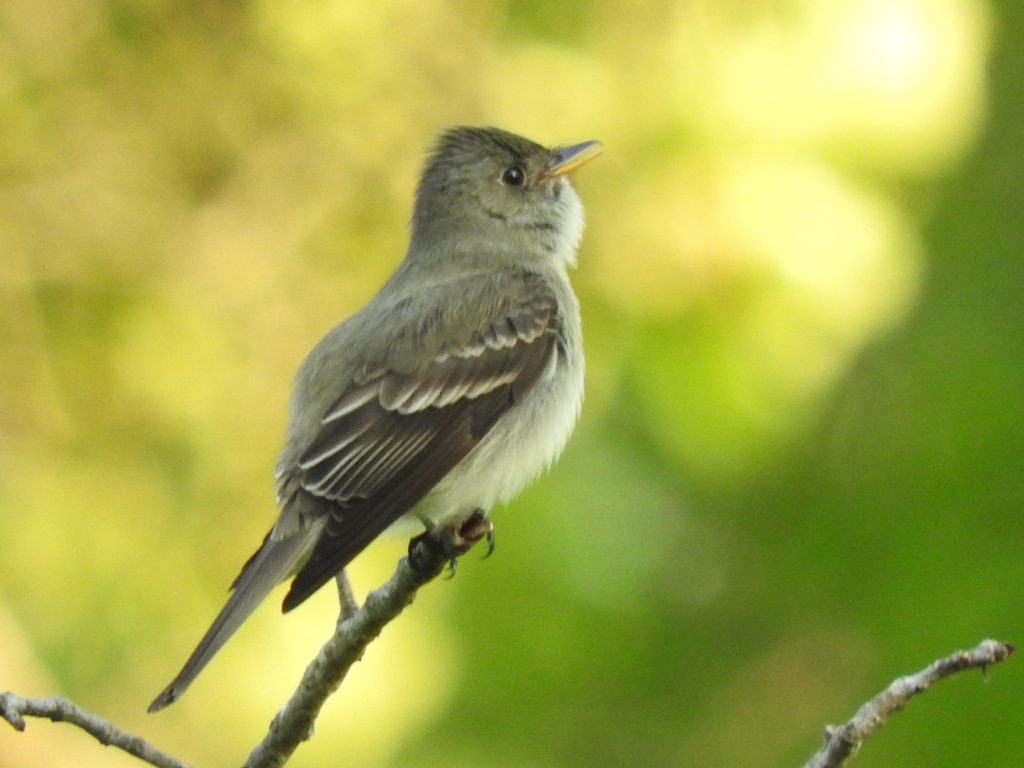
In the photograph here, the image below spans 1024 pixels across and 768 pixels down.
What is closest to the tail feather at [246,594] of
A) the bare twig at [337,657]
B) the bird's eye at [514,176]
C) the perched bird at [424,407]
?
the perched bird at [424,407]

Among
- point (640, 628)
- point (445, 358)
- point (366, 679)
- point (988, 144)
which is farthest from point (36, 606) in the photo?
point (988, 144)

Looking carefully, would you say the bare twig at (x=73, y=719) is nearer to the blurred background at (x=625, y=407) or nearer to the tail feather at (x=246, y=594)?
the tail feather at (x=246, y=594)

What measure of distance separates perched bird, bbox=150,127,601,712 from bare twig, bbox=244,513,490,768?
27 centimetres

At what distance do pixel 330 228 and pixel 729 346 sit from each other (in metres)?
Answer: 1.21

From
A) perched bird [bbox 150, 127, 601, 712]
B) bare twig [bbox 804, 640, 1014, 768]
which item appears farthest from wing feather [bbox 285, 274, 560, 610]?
bare twig [bbox 804, 640, 1014, 768]

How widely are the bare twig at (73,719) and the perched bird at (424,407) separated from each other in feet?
1.51

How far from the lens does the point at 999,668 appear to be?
392cm

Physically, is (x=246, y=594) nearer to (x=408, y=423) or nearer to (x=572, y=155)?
(x=408, y=423)

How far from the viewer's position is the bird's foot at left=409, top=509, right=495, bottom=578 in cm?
346

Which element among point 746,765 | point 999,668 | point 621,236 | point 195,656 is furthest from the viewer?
point 621,236

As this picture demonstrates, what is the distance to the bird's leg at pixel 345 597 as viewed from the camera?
12.7 feet

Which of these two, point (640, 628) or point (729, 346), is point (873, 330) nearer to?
point (729, 346)

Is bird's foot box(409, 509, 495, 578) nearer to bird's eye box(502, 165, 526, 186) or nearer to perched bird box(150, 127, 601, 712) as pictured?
perched bird box(150, 127, 601, 712)

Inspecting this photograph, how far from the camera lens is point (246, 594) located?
3762 millimetres
